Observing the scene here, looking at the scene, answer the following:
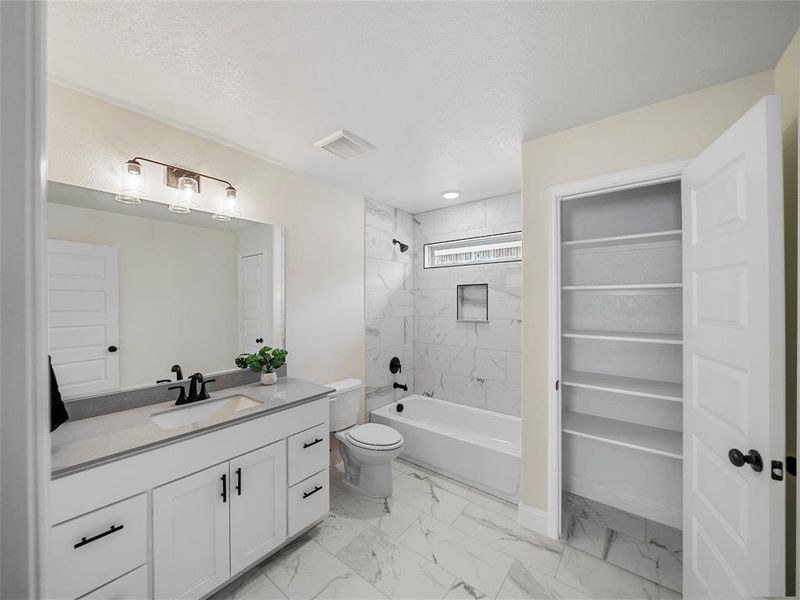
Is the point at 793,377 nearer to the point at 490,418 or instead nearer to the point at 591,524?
the point at 591,524

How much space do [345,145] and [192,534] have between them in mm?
2203

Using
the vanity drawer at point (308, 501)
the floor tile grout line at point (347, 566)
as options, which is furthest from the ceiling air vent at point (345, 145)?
the floor tile grout line at point (347, 566)

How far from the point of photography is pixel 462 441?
8.68ft

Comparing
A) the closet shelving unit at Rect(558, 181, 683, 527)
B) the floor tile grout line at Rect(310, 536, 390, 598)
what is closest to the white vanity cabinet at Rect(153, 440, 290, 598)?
the floor tile grout line at Rect(310, 536, 390, 598)

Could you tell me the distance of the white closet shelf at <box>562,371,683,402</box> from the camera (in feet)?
6.19

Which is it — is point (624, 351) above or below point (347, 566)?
above

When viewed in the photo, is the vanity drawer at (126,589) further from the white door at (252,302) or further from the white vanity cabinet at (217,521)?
the white door at (252,302)

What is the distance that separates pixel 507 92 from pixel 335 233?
1.73 meters

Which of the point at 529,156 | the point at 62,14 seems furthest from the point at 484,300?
the point at 62,14

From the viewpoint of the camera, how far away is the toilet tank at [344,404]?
8.64ft

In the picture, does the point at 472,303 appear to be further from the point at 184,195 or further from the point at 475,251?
the point at 184,195

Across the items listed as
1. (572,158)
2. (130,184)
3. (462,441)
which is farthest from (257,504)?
(572,158)

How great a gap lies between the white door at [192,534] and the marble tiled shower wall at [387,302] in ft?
5.70

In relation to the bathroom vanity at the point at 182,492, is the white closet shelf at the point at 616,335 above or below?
above
